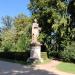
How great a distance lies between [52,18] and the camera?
34.6m

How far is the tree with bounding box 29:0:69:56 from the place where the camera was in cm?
3419

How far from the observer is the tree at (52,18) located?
34.2 meters

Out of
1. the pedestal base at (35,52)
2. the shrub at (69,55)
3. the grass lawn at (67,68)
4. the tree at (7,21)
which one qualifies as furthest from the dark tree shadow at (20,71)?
the tree at (7,21)

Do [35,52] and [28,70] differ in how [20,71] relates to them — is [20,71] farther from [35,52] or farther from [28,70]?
[35,52]

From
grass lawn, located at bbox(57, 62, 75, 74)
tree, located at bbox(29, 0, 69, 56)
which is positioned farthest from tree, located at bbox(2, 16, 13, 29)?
grass lawn, located at bbox(57, 62, 75, 74)

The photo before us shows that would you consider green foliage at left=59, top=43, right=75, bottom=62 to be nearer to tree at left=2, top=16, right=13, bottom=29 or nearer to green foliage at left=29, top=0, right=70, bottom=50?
green foliage at left=29, top=0, right=70, bottom=50

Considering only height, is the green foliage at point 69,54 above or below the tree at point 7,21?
below

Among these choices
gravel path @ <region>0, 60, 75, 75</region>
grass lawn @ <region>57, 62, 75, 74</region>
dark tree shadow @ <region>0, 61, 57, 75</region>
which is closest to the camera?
dark tree shadow @ <region>0, 61, 57, 75</region>

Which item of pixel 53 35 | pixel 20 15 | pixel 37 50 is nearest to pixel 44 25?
pixel 53 35

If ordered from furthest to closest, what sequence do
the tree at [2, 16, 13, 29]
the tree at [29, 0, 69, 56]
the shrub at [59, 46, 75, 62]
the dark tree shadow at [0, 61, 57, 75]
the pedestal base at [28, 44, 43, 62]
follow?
the tree at [2, 16, 13, 29] → the tree at [29, 0, 69, 56] → the shrub at [59, 46, 75, 62] → the pedestal base at [28, 44, 43, 62] → the dark tree shadow at [0, 61, 57, 75]

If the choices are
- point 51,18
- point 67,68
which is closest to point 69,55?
point 51,18

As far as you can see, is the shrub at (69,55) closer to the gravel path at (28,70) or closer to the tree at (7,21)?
the gravel path at (28,70)

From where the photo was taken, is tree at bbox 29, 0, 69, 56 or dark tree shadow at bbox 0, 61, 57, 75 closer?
dark tree shadow at bbox 0, 61, 57, 75

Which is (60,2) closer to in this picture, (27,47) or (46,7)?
(46,7)
